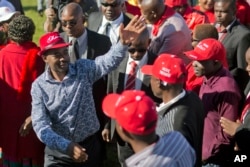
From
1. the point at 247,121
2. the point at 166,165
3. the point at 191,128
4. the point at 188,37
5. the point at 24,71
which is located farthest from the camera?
the point at 188,37

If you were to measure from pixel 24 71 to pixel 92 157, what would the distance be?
1.16 m

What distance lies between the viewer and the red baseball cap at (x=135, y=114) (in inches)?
134

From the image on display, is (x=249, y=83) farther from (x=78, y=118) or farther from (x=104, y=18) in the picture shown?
(x=104, y=18)

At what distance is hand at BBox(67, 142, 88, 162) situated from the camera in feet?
14.9

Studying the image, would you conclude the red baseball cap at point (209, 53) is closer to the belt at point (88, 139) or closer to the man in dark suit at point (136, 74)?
the man in dark suit at point (136, 74)

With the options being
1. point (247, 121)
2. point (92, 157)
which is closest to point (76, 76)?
point (92, 157)

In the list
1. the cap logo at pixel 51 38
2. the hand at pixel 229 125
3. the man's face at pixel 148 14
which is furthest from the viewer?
the man's face at pixel 148 14

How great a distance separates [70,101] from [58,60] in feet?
1.25

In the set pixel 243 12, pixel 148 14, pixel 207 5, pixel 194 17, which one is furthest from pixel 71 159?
pixel 243 12

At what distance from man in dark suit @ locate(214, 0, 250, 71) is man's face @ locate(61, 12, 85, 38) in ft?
5.23

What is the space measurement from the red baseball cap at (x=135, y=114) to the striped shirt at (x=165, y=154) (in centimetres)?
13

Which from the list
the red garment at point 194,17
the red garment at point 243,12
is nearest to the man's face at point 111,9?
the red garment at point 194,17

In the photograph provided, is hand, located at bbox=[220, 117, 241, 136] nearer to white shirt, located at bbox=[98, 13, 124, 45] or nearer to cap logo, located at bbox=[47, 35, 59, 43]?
cap logo, located at bbox=[47, 35, 59, 43]

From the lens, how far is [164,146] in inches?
139
